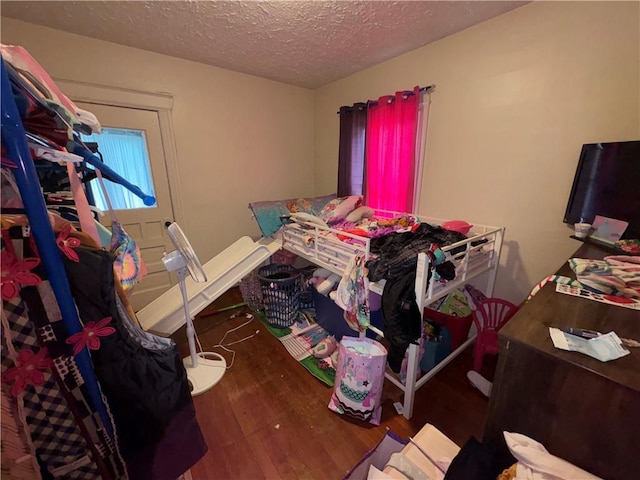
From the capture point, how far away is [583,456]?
682 mm

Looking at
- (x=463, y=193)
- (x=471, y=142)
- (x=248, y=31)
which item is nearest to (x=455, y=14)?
(x=471, y=142)

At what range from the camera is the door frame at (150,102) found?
82.7 inches

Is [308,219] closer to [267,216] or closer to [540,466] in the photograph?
[267,216]

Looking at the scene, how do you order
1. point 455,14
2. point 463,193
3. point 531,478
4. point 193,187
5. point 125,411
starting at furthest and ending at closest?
point 193,187, point 463,193, point 455,14, point 125,411, point 531,478

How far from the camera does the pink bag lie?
1.45 m

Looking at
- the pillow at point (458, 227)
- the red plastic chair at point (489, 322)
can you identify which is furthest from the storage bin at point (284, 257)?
the red plastic chair at point (489, 322)

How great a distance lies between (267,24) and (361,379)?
8.18 ft

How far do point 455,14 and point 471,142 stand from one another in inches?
34.3

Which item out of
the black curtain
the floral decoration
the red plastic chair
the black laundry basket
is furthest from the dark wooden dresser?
the black curtain

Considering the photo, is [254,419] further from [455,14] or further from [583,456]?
[455,14]

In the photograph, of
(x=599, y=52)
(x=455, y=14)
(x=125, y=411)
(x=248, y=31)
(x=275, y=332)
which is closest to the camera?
→ (x=125, y=411)

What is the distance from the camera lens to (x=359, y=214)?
8.07 feet

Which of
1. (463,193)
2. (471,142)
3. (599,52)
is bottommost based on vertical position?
(463,193)

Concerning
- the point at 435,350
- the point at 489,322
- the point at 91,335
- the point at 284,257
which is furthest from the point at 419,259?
the point at 284,257
